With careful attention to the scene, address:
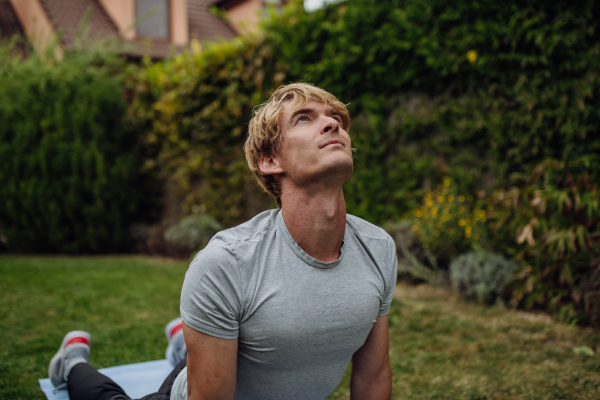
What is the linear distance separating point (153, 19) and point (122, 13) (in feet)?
2.75

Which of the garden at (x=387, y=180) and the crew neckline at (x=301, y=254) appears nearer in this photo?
the crew neckline at (x=301, y=254)

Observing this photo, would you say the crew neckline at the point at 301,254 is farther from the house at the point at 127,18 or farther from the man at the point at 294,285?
the house at the point at 127,18

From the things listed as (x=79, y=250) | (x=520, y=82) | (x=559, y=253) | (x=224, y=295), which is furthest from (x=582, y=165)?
(x=79, y=250)

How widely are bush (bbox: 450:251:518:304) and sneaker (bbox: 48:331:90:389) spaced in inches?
127

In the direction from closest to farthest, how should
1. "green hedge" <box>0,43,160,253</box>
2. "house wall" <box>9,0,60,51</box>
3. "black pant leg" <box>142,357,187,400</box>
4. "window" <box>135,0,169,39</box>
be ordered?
"black pant leg" <box>142,357,187,400</box> < "green hedge" <box>0,43,160,253</box> < "house wall" <box>9,0,60,51</box> < "window" <box>135,0,169,39</box>

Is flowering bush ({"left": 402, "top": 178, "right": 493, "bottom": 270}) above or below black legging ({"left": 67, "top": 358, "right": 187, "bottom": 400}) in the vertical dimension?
above

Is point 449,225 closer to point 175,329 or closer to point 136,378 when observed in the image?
point 175,329

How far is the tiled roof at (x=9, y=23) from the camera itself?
38.3ft

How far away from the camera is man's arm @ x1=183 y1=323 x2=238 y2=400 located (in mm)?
1467

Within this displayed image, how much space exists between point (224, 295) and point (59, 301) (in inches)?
156

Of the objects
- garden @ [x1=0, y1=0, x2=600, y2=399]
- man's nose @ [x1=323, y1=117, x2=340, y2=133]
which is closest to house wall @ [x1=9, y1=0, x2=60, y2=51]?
garden @ [x1=0, y1=0, x2=600, y2=399]

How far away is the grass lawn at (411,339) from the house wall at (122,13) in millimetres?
8893

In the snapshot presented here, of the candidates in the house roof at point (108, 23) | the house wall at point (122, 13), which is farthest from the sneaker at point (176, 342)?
the house wall at point (122, 13)

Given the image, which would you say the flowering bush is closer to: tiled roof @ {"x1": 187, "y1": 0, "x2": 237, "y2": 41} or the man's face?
the man's face
